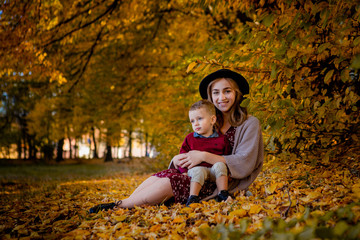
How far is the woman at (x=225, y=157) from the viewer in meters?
2.90

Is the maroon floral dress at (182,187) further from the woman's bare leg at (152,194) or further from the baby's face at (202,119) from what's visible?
the baby's face at (202,119)

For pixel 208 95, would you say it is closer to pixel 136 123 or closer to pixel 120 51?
pixel 120 51

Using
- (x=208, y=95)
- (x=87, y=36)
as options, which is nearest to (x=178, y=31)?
(x=87, y=36)

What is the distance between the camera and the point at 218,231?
164 cm

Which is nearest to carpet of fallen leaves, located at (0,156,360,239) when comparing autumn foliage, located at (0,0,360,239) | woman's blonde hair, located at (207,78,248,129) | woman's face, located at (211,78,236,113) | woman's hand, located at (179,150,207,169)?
autumn foliage, located at (0,0,360,239)

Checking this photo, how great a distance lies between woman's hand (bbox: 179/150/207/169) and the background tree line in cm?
73

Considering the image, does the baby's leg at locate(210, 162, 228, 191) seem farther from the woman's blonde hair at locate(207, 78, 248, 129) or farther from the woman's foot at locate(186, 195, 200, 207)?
the woman's blonde hair at locate(207, 78, 248, 129)

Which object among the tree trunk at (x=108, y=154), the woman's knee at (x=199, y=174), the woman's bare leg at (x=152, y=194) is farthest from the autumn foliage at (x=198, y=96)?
the tree trunk at (x=108, y=154)

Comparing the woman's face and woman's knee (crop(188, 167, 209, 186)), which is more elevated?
the woman's face

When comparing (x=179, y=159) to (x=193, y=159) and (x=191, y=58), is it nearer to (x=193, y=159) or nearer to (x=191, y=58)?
(x=193, y=159)

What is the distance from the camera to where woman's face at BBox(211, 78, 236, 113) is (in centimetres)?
316

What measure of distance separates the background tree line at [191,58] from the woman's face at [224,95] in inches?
8.9

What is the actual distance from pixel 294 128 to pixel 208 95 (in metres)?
1.09

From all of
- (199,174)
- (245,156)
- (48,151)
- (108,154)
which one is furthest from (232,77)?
(48,151)
